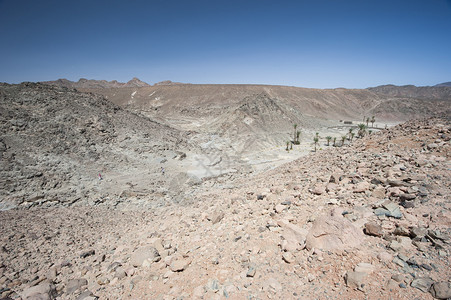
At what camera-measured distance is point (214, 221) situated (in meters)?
8.38

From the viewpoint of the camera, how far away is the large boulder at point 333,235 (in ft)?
16.6

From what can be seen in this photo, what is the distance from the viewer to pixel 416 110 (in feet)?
269

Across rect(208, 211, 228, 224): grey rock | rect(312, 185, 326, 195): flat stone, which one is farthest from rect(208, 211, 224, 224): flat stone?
rect(312, 185, 326, 195): flat stone

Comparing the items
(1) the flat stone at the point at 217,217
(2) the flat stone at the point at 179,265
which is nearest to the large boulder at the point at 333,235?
(2) the flat stone at the point at 179,265

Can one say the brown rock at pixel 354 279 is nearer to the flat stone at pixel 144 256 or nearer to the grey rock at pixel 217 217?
the grey rock at pixel 217 217

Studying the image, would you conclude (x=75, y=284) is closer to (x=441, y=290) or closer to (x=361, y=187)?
(x=441, y=290)

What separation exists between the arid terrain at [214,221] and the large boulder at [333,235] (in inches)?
1.0

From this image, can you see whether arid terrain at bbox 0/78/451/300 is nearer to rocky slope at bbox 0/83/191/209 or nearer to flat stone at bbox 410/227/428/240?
flat stone at bbox 410/227/428/240

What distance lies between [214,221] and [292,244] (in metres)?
3.52

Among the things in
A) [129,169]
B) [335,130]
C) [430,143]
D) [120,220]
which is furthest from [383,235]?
[335,130]

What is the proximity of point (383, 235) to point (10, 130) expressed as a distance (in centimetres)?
2683

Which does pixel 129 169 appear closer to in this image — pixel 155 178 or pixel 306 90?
pixel 155 178

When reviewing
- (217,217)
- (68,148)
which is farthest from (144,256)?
(68,148)

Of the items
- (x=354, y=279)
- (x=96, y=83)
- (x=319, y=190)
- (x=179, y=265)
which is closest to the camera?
(x=354, y=279)
